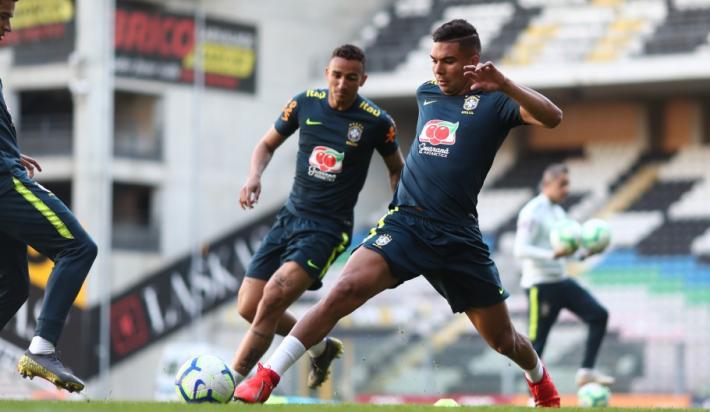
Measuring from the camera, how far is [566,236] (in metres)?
13.8

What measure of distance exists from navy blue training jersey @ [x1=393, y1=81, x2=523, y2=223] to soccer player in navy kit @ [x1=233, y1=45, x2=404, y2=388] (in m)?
1.68

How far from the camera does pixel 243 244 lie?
3269cm

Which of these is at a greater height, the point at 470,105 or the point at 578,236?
the point at 470,105

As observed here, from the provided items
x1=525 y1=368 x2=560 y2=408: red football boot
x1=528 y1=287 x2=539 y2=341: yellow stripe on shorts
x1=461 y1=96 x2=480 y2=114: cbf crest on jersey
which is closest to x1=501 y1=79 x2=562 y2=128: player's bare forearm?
x1=461 y1=96 x2=480 y2=114: cbf crest on jersey

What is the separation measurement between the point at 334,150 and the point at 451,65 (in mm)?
2073

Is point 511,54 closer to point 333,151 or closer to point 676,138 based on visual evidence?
point 676,138

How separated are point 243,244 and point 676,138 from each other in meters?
9.76

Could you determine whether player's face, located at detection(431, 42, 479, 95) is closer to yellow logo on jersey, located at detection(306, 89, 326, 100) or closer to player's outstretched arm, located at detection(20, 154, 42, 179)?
yellow logo on jersey, located at detection(306, 89, 326, 100)

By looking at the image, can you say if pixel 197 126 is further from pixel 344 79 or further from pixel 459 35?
pixel 459 35

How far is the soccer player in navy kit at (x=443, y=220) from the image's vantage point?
8.85 metres

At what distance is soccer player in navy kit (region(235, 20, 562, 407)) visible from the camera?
885cm

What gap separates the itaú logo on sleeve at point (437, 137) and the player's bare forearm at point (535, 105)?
60 centimetres

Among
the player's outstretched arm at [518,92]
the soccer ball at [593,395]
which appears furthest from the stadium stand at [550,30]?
the player's outstretched arm at [518,92]

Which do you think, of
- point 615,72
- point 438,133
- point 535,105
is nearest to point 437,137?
point 438,133
